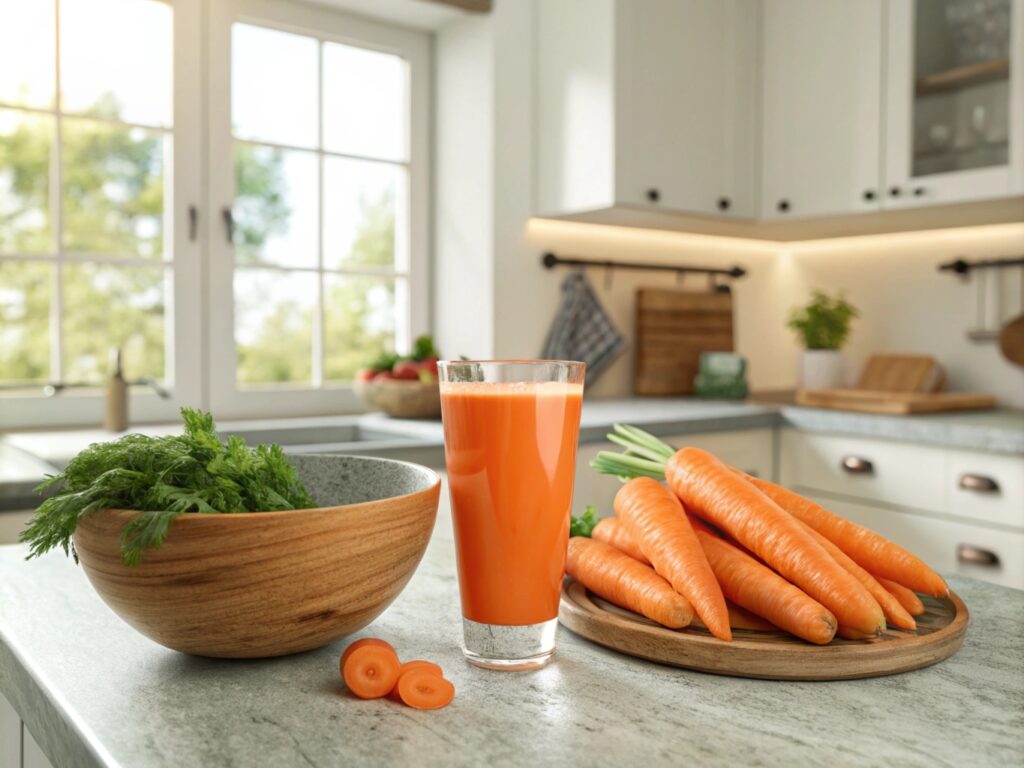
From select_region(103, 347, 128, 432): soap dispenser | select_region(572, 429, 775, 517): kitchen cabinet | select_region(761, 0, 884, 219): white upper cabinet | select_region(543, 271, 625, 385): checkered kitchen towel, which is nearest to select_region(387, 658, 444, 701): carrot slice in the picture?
select_region(572, 429, 775, 517): kitchen cabinet

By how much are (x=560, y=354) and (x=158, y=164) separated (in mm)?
1330

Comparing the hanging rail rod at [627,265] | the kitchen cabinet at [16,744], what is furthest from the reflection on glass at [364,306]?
the kitchen cabinet at [16,744]

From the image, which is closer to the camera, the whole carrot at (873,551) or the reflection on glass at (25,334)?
the whole carrot at (873,551)

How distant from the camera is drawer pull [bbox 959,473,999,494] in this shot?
221 cm

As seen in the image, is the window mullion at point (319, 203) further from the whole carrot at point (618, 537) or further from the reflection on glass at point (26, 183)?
the reflection on glass at point (26, 183)

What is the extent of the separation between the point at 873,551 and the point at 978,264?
8.56ft

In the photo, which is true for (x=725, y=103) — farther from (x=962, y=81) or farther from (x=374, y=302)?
(x=374, y=302)

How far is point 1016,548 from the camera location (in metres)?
2.18

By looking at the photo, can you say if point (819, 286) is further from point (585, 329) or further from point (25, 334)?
point (25, 334)

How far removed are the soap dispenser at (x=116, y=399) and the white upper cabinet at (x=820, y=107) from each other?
207 cm

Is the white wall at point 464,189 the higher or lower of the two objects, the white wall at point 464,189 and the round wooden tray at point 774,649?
the higher

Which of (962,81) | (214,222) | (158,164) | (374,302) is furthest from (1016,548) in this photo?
(158,164)

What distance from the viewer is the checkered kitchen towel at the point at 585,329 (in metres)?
3.03

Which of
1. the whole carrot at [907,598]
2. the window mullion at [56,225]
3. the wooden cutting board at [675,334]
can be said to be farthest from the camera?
the wooden cutting board at [675,334]
